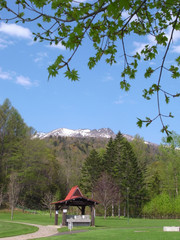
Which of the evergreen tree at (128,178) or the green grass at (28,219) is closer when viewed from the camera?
the green grass at (28,219)

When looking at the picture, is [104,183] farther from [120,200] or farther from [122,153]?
[122,153]

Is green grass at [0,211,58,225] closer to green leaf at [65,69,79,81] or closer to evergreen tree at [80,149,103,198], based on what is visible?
evergreen tree at [80,149,103,198]

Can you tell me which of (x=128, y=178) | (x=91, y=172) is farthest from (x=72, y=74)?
(x=91, y=172)

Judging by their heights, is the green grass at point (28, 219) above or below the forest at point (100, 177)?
below

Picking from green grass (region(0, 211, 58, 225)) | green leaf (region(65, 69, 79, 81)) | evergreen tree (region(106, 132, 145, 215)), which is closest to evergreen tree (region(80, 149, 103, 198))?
evergreen tree (region(106, 132, 145, 215))

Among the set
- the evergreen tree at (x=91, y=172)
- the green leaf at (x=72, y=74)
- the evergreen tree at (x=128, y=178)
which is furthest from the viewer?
the evergreen tree at (x=91, y=172)

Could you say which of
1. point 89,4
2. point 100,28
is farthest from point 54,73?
point 100,28

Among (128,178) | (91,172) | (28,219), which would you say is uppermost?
(91,172)

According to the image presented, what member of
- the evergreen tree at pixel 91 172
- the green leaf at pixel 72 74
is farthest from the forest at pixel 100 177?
the green leaf at pixel 72 74

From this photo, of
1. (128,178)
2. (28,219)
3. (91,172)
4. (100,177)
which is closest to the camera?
(28,219)

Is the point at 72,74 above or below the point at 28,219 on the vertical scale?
above

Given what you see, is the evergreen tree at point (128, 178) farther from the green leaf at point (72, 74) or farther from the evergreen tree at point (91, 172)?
the green leaf at point (72, 74)

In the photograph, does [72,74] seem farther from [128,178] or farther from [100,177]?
[128,178]

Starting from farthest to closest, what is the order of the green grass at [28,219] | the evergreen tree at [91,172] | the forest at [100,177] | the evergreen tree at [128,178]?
the evergreen tree at [91,172] < the evergreen tree at [128,178] < the forest at [100,177] < the green grass at [28,219]
